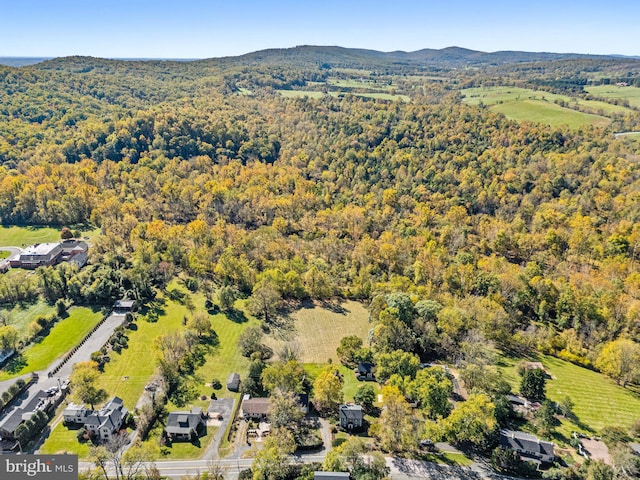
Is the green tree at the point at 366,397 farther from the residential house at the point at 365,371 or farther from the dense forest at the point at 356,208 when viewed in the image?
the dense forest at the point at 356,208

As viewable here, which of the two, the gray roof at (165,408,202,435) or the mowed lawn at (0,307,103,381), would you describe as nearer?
the gray roof at (165,408,202,435)

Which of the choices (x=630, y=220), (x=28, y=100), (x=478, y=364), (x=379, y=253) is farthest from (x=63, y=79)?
(x=630, y=220)

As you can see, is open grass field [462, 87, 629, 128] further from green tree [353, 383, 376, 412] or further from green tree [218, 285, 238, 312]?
green tree [353, 383, 376, 412]

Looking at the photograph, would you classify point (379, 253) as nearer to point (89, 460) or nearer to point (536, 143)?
point (89, 460)

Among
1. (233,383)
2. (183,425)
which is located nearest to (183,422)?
(183,425)

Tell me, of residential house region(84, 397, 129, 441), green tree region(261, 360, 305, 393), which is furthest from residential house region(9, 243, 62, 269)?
green tree region(261, 360, 305, 393)

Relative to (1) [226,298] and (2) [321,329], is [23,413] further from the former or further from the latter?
(2) [321,329]
